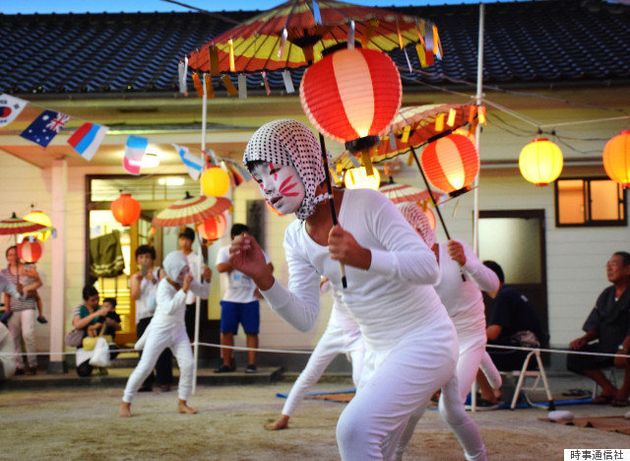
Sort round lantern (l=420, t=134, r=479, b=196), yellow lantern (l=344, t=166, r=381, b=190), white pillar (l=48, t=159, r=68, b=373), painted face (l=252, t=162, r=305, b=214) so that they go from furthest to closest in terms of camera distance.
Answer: white pillar (l=48, t=159, r=68, b=373)
yellow lantern (l=344, t=166, r=381, b=190)
round lantern (l=420, t=134, r=479, b=196)
painted face (l=252, t=162, r=305, b=214)

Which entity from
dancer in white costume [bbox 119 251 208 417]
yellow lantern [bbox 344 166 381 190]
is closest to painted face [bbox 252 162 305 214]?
yellow lantern [bbox 344 166 381 190]

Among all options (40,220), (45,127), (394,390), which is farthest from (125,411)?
(394,390)

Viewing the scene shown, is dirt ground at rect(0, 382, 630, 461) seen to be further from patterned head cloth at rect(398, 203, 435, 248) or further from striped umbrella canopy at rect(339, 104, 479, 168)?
striped umbrella canopy at rect(339, 104, 479, 168)

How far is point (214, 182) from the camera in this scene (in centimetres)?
1141

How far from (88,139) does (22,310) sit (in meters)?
4.10

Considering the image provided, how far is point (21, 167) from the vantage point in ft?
48.3

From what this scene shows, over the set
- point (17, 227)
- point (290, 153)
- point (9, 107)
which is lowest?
point (290, 153)

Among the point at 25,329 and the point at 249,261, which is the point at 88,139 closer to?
the point at 25,329

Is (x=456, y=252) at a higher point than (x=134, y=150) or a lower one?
lower

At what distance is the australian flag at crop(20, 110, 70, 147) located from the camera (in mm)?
10383

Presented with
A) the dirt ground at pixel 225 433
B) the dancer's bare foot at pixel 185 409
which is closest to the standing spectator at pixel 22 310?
the dirt ground at pixel 225 433

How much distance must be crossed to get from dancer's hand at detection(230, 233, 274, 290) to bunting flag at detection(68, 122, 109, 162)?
22.9ft

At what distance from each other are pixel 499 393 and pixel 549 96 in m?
5.52

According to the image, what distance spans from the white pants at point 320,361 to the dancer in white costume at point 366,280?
3.98m
